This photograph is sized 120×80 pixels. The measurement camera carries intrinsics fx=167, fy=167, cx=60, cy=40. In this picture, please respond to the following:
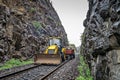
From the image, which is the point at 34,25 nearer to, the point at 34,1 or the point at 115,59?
the point at 34,1

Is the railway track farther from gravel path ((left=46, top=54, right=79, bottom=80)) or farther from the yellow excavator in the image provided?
the yellow excavator

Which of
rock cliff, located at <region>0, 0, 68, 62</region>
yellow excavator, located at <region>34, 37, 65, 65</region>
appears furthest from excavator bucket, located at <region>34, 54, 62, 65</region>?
rock cliff, located at <region>0, 0, 68, 62</region>

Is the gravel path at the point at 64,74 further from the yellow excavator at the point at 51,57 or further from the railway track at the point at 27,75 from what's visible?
the yellow excavator at the point at 51,57

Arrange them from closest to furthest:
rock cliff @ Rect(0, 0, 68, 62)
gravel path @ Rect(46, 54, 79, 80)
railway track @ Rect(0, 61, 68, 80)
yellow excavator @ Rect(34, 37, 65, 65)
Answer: railway track @ Rect(0, 61, 68, 80), gravel path @ Rect(46, 54, 79, 80), rock cliff @ Rect(0, 0, 68, 62), yellow excavator @ Rect(34, 37, 65, 65)

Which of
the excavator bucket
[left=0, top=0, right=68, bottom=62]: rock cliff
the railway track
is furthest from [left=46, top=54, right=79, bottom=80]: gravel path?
[left=0, top=0, right=68, bottom=62]: rock cliff

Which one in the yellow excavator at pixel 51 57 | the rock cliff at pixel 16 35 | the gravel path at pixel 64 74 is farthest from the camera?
the yellow excavator at pixel 51 57

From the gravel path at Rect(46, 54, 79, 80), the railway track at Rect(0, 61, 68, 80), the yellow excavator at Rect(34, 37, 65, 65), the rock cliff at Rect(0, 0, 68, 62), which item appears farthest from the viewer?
the yellow excavator at Rect(34, 37, 65, 65)

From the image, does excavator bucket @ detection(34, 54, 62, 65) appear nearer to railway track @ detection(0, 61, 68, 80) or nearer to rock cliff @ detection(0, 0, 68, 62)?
rock cliff @ detection(0, 0, 68, 62)

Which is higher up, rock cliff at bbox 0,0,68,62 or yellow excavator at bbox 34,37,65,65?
rock cliff at bbox 0,0,68,62

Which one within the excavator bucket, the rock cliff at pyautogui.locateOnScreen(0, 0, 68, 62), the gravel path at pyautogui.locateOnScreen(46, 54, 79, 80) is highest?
the rock cliff at pyautogui.locateOnScreen(0, 0, 68, 62)

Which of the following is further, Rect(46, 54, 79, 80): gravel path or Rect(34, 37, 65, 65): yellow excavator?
Rect(34, 37, 65, 65): yellow excavator

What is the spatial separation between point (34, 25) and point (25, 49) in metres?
7.54

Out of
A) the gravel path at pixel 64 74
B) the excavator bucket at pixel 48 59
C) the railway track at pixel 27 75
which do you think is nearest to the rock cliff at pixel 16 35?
the excavator bucket at pixel 48 59

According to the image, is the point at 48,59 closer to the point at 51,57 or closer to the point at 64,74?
the point at 51,57
